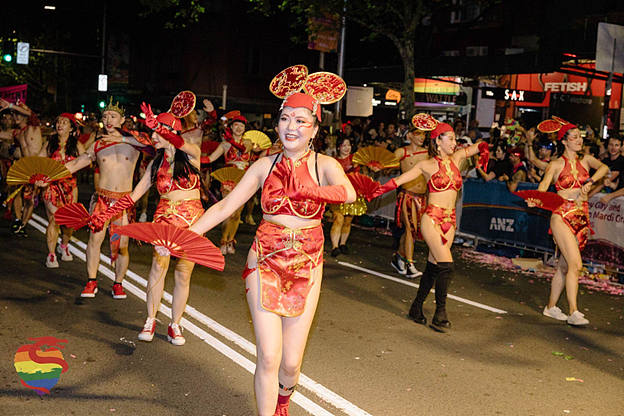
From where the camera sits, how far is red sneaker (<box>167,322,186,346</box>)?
20.5 feet

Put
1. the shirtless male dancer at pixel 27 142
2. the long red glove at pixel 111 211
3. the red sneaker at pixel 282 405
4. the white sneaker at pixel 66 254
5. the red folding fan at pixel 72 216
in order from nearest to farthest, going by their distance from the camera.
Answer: the red sneaker at pixel 282 405, the red folding fan at pixel 72 216, the long red glove at pixel 111 211, the white sneaker at pixel 66 254, the shirtless male dancer at pixel 27 142

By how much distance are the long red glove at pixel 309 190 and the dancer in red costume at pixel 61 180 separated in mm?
6332

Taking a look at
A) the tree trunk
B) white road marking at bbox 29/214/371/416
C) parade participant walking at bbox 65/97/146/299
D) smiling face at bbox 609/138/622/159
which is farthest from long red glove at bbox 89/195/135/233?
the tree trunk

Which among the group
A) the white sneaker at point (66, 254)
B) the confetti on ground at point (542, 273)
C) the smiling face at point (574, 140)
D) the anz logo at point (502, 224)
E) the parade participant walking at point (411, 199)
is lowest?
the white sneaker at point (66, 254)

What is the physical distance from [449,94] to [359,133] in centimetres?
992

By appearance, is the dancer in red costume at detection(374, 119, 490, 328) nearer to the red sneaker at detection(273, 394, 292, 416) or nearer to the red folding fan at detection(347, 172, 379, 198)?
the red folding fan at detection(347, 172, 379, 198)

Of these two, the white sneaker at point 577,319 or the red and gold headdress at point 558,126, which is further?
the red and gold headdress at point 558,126

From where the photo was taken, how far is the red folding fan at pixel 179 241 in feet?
12.3

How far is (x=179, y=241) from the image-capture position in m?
3.78

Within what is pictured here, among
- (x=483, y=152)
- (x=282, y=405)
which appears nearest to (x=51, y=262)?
(x=483, y=152)

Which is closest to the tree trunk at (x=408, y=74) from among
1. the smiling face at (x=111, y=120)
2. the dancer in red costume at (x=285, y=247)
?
the smiling face at (x=111, y=120)

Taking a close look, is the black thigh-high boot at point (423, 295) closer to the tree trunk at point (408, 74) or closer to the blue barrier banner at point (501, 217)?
the blue barrier banner at point (501, 217)

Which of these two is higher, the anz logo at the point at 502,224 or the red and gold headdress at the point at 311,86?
the red and gold headdress at the point at 311,86

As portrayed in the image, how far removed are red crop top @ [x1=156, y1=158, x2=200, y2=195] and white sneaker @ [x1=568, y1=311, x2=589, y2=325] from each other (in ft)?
14.3
